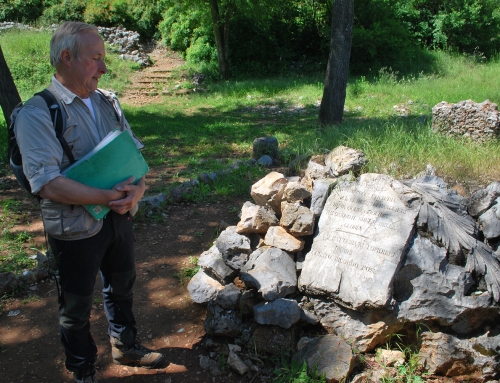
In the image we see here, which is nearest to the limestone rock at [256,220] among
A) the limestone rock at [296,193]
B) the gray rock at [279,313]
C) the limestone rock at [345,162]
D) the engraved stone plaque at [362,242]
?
the limestone rock at [296,193]

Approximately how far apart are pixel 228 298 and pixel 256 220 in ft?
2.56

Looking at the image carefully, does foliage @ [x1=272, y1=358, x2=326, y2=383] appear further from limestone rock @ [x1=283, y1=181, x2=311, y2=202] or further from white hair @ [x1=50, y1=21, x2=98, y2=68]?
white hair @ [x1=50, y1=21, x2=98, y2=68]

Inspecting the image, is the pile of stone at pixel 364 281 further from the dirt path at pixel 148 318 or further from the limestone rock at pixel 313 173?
the limestone rock at pixel 313 173

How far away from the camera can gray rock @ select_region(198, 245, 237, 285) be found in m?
3.58

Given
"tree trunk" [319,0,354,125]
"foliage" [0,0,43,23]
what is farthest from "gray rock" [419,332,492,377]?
"foliage" [0,0,43,23]

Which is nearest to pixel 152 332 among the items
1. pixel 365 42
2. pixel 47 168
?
pixel 47 168

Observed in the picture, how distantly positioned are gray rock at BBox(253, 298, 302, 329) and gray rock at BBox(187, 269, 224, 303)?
55 cm

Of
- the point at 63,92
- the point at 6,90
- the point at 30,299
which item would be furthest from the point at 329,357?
the point at 6,90

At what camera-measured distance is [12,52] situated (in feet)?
52.1

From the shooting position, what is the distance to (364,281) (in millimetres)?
3088

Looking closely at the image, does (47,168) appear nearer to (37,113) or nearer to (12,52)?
(37,113)

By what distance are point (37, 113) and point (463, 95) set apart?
1093 cm

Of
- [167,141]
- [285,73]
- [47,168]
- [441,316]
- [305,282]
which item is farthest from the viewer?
[285,73]

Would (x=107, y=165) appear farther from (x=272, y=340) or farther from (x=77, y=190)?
(x=272, y=340)
